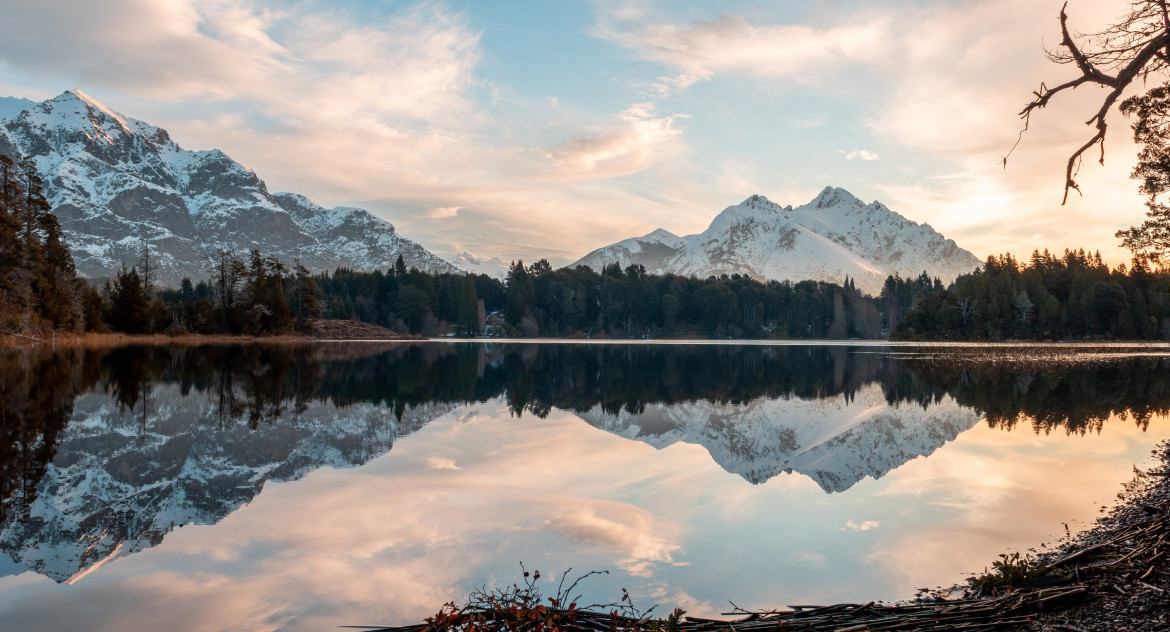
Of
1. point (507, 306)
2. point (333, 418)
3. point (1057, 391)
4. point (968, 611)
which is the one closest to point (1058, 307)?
point (1057, 391)

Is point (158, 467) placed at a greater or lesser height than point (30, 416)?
lesser

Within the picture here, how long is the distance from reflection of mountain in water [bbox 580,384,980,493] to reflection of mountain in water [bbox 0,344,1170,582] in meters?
0.08

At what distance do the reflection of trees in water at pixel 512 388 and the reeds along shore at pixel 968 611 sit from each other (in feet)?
28.0

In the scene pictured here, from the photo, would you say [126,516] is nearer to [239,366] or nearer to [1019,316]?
[239,366]

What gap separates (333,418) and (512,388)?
1456 centimetres

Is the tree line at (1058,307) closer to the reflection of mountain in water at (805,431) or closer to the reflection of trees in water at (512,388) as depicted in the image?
the reflection of trees in water at (512,388)

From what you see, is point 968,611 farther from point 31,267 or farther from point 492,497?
point 31,267

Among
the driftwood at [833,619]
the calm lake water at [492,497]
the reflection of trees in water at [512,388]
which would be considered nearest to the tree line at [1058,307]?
the reflection of trees in water at [512,388]

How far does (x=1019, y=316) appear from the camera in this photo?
131625 mm

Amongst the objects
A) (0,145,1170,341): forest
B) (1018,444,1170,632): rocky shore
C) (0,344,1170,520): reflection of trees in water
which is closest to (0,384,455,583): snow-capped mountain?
(0,344,1170,520): reflection of trees in water

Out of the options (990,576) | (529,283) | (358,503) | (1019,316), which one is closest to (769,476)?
(990,576)

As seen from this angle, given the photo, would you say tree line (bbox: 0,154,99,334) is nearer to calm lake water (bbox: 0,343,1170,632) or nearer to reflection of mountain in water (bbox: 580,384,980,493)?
calm lake water (bbox: 0,343,1170,632)

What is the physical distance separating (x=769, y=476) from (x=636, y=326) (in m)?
176

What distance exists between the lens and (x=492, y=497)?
512 inches
